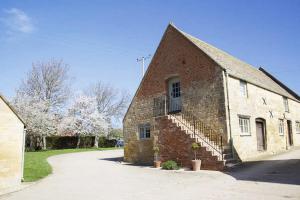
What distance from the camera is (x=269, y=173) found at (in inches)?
517

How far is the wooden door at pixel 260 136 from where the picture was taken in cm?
2039

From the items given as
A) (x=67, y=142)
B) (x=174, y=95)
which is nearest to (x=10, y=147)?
(x=174, y=95)

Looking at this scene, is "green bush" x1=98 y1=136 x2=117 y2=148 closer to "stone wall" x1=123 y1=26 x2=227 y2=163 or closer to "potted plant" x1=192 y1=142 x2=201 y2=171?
"stone wall" x1=123 y1=26 x2=227 y2=163

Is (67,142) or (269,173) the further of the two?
(67,142)

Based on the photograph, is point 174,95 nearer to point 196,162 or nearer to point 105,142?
point 196,162

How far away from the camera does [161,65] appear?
2234 centimetres

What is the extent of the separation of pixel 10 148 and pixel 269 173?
1176 centimetres

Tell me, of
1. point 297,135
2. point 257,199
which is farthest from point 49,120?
point 257,199

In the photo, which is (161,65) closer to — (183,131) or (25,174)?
(183,131)

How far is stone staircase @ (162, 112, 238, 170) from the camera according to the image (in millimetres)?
15430

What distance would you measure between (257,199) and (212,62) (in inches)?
465

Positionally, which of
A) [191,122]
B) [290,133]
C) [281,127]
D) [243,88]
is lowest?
[290,133]

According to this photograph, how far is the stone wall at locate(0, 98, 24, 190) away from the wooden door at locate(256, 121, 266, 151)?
51.8ft

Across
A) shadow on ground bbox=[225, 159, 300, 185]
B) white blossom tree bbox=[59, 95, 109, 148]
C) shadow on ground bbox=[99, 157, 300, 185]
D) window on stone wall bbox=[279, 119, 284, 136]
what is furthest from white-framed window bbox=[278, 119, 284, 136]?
white blossom tree bbox=[59, 95, 109, 148]
